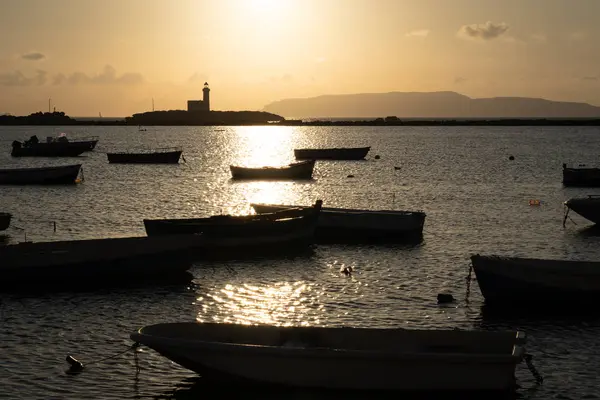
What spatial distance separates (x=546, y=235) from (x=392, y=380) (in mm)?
27574

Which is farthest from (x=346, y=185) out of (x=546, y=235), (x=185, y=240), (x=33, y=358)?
(x=33, y=358)

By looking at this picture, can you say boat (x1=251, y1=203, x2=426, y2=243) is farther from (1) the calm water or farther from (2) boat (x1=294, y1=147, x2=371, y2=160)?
(2) boat (x1=294, y1=147, x2=371, y2=160)

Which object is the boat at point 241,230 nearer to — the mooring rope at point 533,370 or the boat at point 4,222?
the boat at point 4,222

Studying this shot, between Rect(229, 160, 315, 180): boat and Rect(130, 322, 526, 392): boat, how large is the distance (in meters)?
61.2

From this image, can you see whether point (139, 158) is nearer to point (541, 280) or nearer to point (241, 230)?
point (241, 230)

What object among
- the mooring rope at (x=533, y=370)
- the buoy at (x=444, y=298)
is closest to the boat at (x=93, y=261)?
the buoy at (x=444, y=298)

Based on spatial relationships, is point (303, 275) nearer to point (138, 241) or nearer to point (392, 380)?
point (138, 241)

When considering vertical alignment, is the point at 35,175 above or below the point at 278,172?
above

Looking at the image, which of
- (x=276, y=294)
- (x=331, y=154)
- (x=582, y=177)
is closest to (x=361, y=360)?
(x=276, y=294)

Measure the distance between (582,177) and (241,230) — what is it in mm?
44341

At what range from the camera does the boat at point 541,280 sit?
24.7m

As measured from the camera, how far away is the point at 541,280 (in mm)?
24797

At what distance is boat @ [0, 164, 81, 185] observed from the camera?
6800 cm

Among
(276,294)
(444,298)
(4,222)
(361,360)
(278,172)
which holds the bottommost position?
(276,294)
